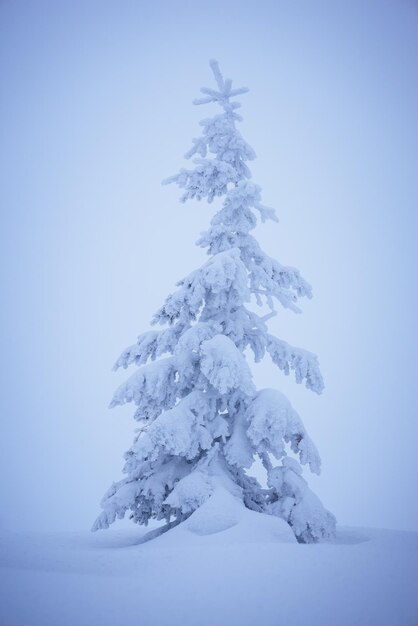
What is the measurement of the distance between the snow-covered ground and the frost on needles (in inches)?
87.6

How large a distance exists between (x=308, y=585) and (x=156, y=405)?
6.49 meters

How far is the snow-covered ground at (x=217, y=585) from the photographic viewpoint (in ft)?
17.1

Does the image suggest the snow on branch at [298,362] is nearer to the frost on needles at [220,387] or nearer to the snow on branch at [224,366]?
the frost on needles at [220,387]

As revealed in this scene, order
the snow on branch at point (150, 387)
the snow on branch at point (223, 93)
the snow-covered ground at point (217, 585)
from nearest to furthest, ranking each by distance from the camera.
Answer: the snow-covered ground at point (217, 585), the snow on branch at point (150, 387), the snow on branch at point (223, 93)

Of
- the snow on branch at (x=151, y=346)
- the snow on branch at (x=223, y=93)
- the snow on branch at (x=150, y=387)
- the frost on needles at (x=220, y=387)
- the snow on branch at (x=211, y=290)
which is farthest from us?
the snow on branch at (x=223, y=93)

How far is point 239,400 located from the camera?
37.8 feet

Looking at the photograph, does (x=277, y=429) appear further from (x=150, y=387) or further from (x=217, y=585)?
(x=217, y=585)

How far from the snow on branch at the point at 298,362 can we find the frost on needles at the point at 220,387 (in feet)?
0.10

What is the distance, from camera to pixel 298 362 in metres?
11.8

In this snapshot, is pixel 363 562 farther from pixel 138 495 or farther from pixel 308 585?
pixel 138 495

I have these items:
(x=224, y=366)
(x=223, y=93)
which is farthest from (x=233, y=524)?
(x=223, y=93)

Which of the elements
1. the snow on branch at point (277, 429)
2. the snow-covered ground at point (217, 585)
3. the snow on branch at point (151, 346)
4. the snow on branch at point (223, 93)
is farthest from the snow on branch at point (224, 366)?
the snow on branch at point (223, 93)

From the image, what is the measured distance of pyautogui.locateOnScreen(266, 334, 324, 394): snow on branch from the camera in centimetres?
1158

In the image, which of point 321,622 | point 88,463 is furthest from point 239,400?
point 88,463
